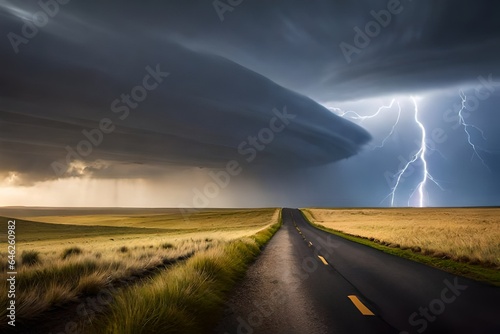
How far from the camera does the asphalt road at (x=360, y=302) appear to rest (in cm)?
534

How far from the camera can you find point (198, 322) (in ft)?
17.4

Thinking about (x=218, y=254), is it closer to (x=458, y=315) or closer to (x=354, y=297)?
(x=354, y=297)

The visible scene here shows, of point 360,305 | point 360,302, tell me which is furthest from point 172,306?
point 360,302

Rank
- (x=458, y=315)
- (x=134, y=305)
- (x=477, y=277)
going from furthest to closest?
(x=477, y=277)
(x=458, y=315)
(x=134, y=305)

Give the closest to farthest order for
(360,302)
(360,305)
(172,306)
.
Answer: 1. (172,306)
2. (360,305)
3. (360,302)

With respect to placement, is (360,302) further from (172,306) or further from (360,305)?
(172,306)

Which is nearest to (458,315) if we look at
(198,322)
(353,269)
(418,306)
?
(418,306)

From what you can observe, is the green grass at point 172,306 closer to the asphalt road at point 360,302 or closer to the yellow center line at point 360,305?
the asphalt road at point 360,302

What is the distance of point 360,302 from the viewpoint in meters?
6.84

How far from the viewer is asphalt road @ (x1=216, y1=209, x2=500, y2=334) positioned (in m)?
5.34

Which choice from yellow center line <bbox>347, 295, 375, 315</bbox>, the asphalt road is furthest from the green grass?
yellow center line <bbox>347, 295, 375, 315</bbox>

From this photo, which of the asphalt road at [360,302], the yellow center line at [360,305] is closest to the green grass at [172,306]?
the asphalt road at [360,302]

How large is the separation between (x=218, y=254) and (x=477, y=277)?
7.79 m

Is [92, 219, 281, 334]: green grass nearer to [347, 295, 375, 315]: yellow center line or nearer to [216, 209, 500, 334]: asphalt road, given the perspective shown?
[216, 209, 500, 334]: asphalt road
